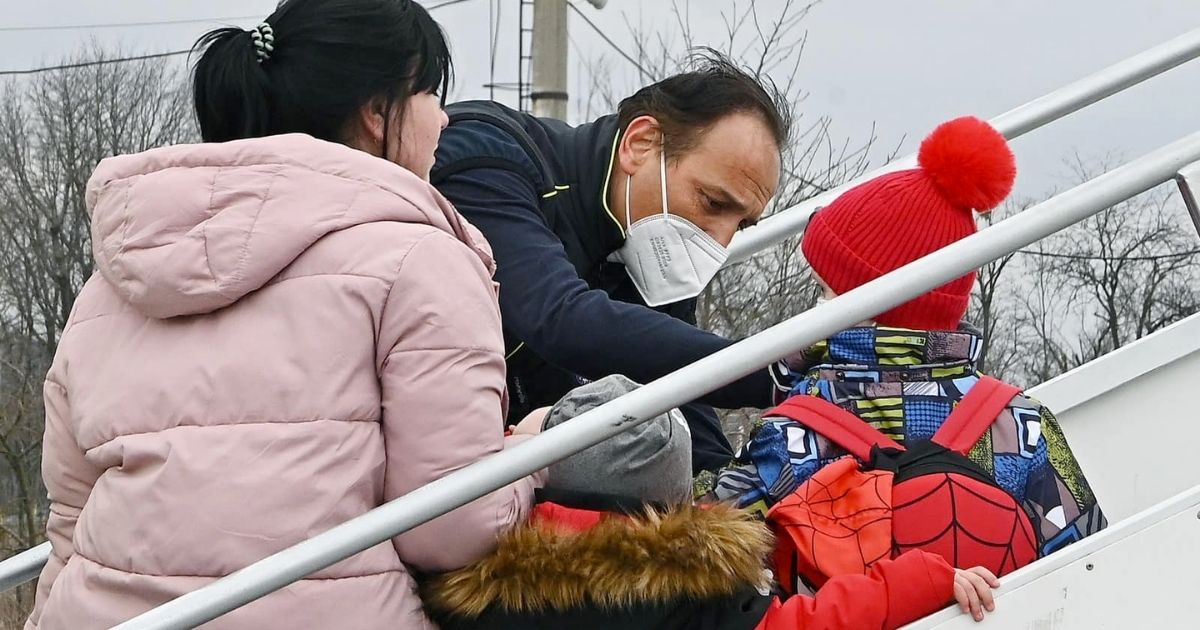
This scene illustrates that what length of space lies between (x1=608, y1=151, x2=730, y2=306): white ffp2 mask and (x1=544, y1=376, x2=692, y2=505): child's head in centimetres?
83

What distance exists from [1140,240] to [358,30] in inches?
229

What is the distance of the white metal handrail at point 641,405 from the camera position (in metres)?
1.73

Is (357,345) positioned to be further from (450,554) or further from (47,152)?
(47,152)

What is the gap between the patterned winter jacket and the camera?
84.1 inches

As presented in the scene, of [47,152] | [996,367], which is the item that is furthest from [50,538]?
[47,152]

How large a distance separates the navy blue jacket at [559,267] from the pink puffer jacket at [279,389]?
53 cm

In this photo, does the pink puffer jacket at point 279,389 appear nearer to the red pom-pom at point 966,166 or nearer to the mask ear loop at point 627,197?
the red pom-pom at point 966,166

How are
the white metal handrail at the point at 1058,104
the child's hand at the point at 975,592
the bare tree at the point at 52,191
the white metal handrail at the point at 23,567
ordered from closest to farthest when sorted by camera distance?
the child's hand at the point at 975,592
the white metal handrail at the point at 23,567
the white metal handrail at the point at 1058,104
the bare tree at the point at 52,191

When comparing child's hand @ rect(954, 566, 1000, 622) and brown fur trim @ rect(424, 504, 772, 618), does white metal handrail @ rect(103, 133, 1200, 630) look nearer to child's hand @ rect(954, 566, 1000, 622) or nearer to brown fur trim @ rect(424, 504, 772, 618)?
brown fur trim @ rect(424, 504, 772, 618)

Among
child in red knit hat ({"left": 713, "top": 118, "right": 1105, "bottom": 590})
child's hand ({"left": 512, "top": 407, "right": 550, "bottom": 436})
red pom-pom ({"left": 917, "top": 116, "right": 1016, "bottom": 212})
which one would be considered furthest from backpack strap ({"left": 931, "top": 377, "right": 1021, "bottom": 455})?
child's hand ({"left": 512, "top": 407, "right": 550, "bottom": 436})

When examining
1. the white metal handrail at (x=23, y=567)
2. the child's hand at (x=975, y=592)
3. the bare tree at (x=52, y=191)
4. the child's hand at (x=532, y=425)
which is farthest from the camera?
the bare tree at (x=52, y=191)

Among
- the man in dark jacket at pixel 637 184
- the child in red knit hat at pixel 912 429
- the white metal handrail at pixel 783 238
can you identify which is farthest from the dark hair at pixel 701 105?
the child in red knit hat at pixel 912 429

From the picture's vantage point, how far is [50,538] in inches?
83.7

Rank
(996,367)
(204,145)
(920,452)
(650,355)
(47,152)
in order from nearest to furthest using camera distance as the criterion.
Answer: (204,145), (920,452), (650,355), (996,367), (47,152)
